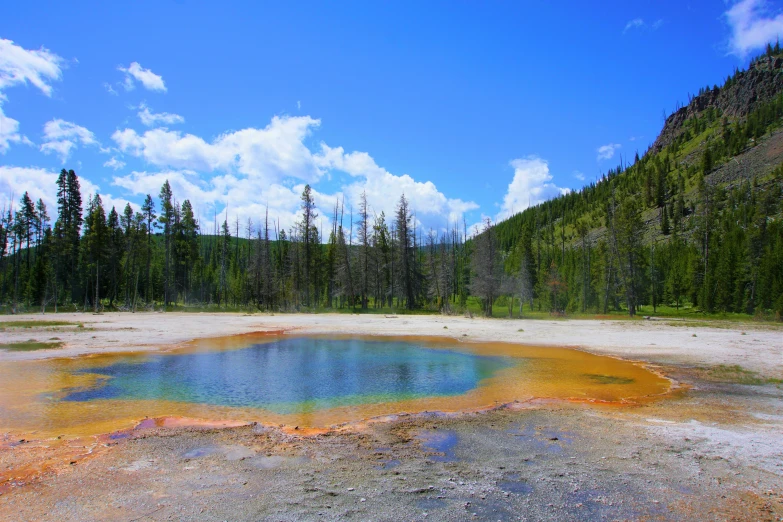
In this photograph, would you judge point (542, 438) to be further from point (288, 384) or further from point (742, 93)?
point (742, 93)

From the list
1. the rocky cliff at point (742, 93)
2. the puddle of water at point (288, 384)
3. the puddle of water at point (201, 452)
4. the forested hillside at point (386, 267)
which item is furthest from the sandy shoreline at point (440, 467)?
the rocky cliff at point (742, 93)

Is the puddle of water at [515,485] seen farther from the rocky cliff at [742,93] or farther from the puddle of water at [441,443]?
the rocky cliff at [742,93]

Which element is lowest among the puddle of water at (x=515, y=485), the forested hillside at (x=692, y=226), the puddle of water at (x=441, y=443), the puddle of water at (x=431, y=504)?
the puddle of water at (x=441, y=443)

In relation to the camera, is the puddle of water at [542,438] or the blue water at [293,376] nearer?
the puddle of water at [542,438]

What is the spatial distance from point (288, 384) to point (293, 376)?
1.50 metres

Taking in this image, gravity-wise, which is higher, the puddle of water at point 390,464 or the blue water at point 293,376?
the puddle of water at point 390,464

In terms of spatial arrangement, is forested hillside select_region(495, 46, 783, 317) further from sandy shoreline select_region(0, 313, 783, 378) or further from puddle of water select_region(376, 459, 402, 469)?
puddle of water select_region(376, 459, 402, 469)

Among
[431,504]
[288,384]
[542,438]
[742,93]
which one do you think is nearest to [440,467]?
[431,504]

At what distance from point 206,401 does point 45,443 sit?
474 cm

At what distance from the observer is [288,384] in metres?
16.2

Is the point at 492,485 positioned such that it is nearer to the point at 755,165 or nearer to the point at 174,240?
the point at 174,240

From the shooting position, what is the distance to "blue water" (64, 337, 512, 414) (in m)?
14.0

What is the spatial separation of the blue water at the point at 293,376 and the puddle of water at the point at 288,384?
1.8 inches

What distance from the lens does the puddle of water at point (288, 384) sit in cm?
1182
